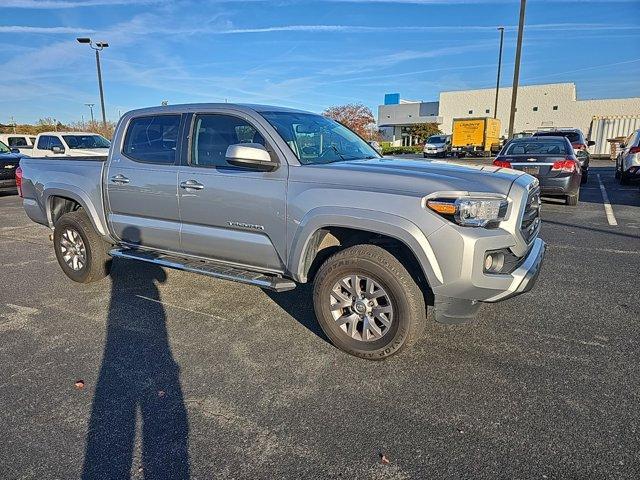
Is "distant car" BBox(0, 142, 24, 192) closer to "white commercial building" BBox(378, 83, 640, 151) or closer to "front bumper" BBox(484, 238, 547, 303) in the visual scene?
"front bumper" BBox(484, 238, 547, 303)

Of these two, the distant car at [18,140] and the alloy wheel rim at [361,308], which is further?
the distant car at [18,140]

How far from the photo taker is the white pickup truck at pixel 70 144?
14844 millimetres

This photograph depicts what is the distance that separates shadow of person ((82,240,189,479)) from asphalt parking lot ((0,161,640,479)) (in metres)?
0.01

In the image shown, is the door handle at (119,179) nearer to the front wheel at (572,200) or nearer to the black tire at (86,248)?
the black tire at (86,248)

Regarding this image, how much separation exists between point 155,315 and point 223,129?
1.86m

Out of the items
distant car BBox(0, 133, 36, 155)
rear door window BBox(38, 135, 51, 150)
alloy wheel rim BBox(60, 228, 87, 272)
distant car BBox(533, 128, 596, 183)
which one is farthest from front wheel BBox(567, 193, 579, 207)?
distant car BBox(0, 133, 36, 155)

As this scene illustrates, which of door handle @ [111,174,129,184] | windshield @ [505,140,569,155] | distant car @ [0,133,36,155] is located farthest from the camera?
distant car @ [0,133,36,155]

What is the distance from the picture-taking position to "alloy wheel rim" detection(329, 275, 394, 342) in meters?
3.31

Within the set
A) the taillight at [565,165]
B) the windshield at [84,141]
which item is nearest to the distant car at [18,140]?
the windshield at [84,141]

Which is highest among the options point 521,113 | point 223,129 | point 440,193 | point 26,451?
point 521,113

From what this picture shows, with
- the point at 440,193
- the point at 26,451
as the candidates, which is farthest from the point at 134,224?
the point at 440,193

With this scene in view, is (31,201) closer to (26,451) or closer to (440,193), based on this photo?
(26,451)

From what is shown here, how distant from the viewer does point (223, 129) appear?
13.6 ft

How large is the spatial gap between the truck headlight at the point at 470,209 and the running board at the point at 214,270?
135cm
